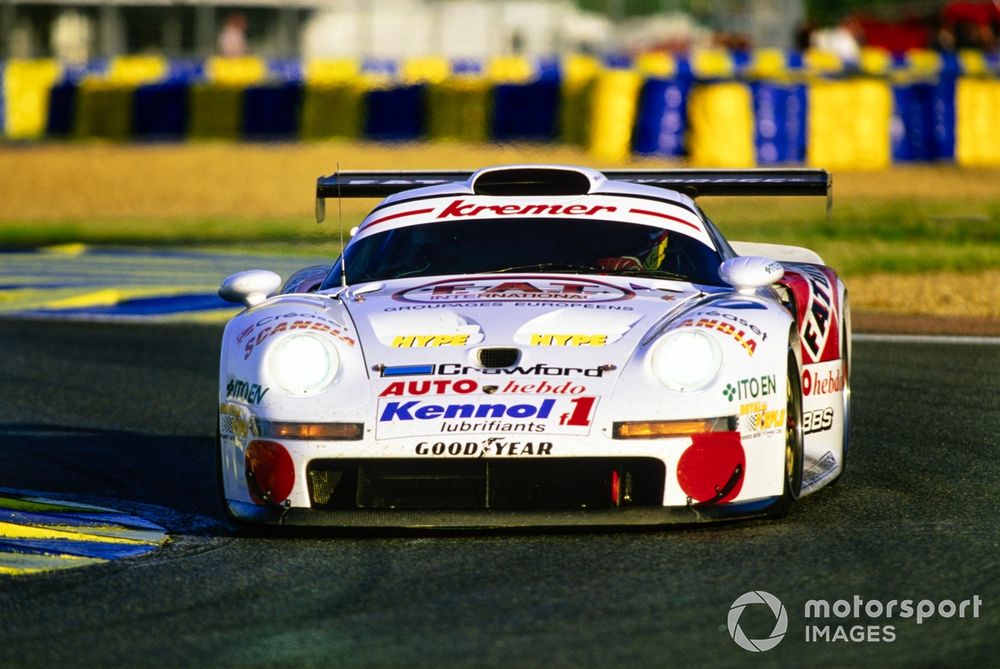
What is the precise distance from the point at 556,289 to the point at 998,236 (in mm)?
11983

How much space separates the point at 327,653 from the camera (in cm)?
442

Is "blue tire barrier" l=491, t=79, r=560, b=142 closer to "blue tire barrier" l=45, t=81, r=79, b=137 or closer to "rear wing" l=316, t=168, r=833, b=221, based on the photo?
"blue tire barrier" l=45, t=81, r=79, b=137

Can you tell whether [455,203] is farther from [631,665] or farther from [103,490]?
[631,665]

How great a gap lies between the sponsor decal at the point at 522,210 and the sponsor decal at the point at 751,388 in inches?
56.5

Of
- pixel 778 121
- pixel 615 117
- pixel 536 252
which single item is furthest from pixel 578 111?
pixel 536 252

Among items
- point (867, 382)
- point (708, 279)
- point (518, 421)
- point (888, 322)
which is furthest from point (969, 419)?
point (888, 322)

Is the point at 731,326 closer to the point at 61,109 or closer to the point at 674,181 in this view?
the point at 674,181

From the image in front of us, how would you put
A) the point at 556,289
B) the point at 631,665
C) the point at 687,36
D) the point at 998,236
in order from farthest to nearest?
the point at 687,36 < the point at 998,236 < the point at 556,289 < the point at 631,665

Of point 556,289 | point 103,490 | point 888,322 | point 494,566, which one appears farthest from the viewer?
point 888,322

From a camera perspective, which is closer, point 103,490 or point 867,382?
point 103,490

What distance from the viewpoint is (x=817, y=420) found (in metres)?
6.59

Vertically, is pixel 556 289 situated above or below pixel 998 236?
→ above

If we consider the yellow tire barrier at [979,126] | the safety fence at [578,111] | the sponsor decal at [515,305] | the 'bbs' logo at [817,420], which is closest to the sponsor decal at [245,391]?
the sponsor decal at [515,305]

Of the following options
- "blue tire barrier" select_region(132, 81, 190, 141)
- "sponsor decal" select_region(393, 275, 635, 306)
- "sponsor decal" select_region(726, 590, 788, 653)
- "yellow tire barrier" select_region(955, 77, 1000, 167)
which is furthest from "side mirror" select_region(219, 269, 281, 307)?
"blue tire barrier" select_region(132, 81, 190, 141)
